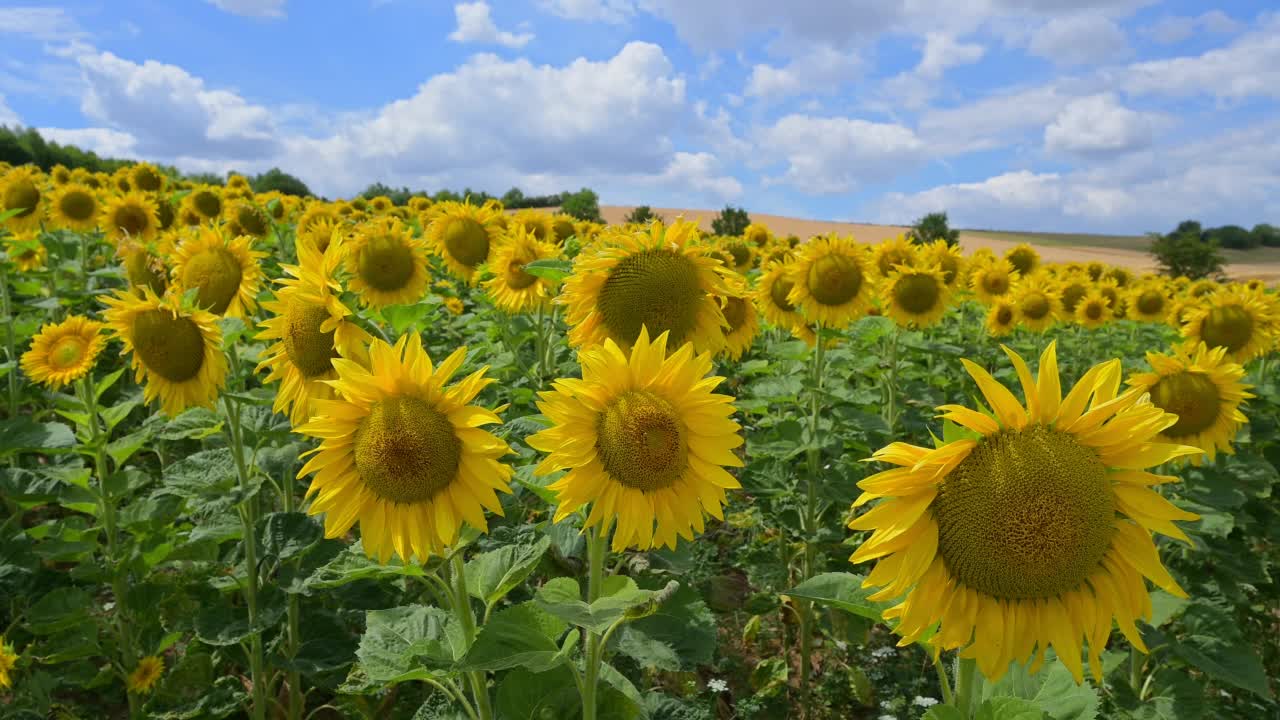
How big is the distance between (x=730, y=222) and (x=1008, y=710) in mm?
26955

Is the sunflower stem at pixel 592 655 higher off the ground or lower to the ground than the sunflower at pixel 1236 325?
lower

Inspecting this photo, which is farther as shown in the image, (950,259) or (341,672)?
(950,259)

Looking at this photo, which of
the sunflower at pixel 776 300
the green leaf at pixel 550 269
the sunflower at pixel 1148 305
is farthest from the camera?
the sunflower at pixel 1148 305

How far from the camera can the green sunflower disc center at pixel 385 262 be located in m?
4.74

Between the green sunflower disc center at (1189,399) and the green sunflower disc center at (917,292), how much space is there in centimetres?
204

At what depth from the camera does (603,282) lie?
2584 millimetres

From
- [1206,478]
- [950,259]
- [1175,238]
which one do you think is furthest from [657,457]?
[1175,238]

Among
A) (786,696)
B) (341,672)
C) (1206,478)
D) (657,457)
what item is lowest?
(786,696)

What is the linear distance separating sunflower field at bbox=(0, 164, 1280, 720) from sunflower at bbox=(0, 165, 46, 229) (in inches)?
4.0

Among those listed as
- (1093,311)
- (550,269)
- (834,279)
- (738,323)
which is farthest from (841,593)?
(1093,311)

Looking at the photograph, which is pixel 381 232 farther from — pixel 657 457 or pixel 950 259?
pixel 950 259

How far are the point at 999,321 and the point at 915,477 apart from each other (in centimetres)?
698

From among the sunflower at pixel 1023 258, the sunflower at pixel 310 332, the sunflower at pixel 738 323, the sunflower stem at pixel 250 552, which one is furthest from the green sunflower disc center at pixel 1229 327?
the sunflower stem at pixel 250 552

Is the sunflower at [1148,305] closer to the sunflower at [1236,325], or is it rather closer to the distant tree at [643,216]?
the sunflower at [1236,325]
